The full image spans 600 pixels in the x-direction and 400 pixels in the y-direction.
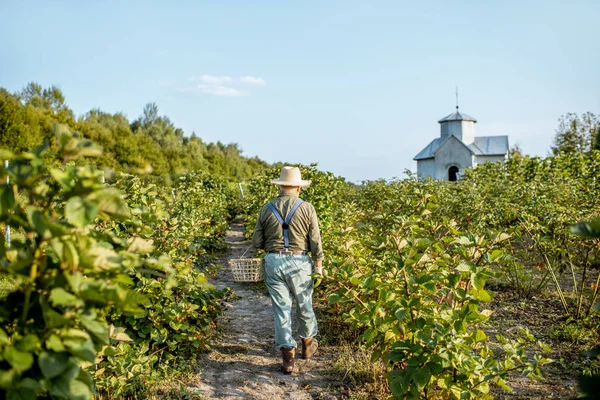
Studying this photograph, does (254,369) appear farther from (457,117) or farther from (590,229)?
(457,117)

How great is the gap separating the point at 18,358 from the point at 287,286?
3023 millimetres

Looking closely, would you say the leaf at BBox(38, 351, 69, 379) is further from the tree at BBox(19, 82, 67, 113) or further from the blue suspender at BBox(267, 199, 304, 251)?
the tree at BBox(19, 82, 67, 113)

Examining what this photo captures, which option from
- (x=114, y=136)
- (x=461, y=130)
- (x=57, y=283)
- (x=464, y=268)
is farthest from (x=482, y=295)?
(x=461, y=130)

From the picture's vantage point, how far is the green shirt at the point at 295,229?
4.19 meters

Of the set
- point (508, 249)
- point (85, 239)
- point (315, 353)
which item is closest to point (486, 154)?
point (508, 249)

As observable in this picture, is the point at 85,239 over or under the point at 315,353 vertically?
over

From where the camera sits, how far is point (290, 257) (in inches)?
164

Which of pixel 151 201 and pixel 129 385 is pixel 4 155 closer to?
pixel 129 385

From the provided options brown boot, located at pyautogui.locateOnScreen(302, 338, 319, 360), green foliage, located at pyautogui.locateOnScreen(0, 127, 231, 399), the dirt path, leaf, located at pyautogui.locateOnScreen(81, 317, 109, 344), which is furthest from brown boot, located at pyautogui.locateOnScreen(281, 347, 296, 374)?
leaf, located at pyautogui.locateOnScreen(81, 317, 109, 344)

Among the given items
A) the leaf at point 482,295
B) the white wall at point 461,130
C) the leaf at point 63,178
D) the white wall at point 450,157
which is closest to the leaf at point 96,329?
the leaf at point 63,178

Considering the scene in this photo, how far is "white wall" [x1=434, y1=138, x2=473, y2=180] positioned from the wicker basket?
27659mm

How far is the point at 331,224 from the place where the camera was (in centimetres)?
684

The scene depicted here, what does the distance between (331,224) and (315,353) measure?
2.65 metres

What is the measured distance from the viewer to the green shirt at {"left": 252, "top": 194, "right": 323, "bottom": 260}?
419cm
